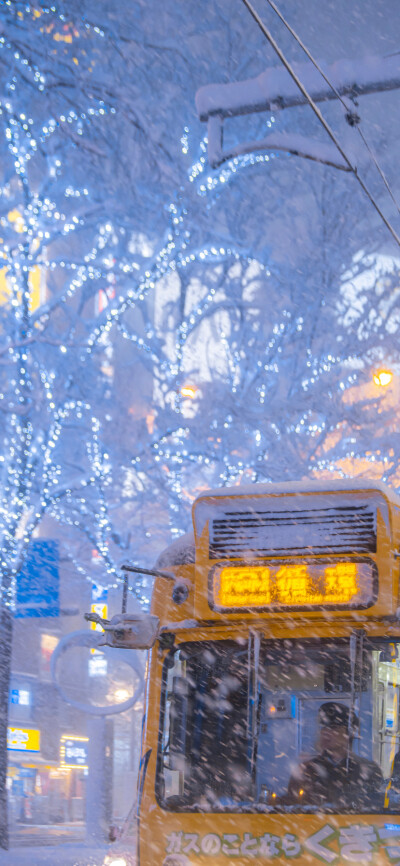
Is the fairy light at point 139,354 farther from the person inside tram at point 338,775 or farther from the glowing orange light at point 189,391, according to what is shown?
the person inside tram at point 338,775

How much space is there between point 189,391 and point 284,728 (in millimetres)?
14308

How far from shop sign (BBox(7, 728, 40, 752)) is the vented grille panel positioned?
90.2ft

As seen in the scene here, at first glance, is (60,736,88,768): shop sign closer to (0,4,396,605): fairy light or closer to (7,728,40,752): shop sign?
(7,728,40,752): shop sign

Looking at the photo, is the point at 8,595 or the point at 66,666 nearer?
the point at 8,595

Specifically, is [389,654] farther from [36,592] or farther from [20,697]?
[20,697]

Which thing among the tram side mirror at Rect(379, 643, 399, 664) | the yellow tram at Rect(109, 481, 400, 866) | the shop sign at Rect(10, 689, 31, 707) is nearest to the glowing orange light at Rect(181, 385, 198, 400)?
the yellow tram at Rect(109, 481, 400, 866)

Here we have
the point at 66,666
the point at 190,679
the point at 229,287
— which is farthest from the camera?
the point at 66,666

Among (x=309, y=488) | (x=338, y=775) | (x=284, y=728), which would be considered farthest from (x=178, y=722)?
(x=309, y=488)

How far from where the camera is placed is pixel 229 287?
20.1 meters

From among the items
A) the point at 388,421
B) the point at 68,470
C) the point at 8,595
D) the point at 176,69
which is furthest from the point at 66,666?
the point at 176,69

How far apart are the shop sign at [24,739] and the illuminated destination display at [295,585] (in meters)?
27.6

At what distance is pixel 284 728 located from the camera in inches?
233

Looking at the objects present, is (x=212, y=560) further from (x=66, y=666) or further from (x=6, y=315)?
(x=66, y=666)

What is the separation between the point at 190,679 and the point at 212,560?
2.23 ft
